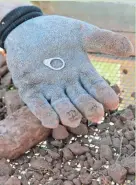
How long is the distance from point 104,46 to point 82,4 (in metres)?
0.56

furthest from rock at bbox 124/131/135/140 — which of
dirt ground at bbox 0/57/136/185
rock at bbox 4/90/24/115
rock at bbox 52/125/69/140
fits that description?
rock at bbox 4/90/24/115

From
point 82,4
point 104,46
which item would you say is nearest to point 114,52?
point 104,46

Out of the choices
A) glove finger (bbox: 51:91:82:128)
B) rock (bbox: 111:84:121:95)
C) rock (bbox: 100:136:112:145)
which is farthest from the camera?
rock (bbox: 111:84:121:95)

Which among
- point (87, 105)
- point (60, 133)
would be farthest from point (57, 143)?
point (87, 105)

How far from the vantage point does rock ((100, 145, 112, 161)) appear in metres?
0.84

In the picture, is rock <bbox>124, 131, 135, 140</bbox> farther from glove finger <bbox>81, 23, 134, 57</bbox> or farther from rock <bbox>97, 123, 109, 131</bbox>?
glove finger <bbox>81, 23, 134, 57</bbox>

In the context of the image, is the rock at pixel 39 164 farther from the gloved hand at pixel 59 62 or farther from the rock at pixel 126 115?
the rock at pixel 126 115

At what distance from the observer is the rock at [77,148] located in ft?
2.78

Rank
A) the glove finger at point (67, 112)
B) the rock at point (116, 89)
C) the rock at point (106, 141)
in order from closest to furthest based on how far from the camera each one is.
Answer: the glove finger at point (67, 112)
the rock at point (106, 141)
the rock at point (116, 89)

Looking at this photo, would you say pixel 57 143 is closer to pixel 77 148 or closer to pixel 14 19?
pixel 77 148

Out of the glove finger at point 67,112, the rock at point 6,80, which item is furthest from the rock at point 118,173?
the rock at point 6,80

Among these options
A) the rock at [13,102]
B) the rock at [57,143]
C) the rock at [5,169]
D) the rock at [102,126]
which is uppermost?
the rock at [13,102]

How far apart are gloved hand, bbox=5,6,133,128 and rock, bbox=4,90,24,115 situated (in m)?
0.09

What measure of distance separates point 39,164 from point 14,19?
277 millimetres
